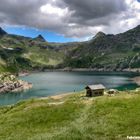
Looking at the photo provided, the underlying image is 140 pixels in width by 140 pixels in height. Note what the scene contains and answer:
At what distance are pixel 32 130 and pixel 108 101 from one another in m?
27.9

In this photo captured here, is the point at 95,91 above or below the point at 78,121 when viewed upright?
above

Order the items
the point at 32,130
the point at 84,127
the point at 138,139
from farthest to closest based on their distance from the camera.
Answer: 1. the point at 32,130
2. the point at 84,127
3. the point at 138,139

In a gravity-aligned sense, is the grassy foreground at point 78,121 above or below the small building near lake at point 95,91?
below

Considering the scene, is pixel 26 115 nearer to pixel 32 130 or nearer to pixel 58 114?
pixel 58 114

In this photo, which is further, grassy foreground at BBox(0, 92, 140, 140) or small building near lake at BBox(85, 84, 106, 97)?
small building near lake at BBox(85, 84, 106, 97)

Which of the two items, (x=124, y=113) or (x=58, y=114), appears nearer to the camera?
(x=124, y=113)

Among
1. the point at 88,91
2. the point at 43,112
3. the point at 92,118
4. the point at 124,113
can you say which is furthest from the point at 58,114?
the point at 88,91

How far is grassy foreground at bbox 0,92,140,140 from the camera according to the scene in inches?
2263

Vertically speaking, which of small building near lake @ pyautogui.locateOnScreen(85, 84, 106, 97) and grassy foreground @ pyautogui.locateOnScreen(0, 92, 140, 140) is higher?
small building near lake @ pyautogui.locateOnScreen(85, 84, 106, 97)

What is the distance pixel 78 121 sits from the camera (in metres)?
71.9

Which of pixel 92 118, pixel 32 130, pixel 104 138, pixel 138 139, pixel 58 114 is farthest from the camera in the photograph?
pixel 58 114

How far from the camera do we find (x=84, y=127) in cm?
6319

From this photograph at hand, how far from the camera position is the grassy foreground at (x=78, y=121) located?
57469mm

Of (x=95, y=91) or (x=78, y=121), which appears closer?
(x=78, y=121)
